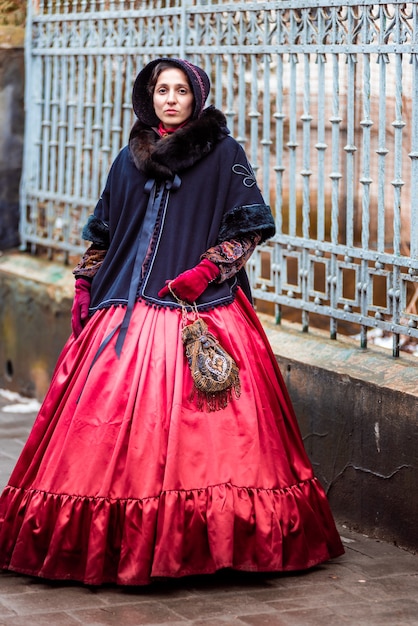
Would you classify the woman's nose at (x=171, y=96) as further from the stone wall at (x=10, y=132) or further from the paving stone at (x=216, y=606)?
the stone wall at (x=10, y=132)

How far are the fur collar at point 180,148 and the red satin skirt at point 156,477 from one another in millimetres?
549

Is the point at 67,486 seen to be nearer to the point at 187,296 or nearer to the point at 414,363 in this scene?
the point at 187,296

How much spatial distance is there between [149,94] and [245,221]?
2.18 ft

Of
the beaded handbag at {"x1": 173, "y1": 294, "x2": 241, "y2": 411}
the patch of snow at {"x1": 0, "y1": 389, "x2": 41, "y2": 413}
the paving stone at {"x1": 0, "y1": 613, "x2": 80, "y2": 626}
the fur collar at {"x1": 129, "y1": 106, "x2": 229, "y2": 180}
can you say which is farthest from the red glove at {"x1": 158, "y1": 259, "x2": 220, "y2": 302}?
the patch of snow at {"x1": 0, "y1": 389, "x2": 41, "y2": 413}

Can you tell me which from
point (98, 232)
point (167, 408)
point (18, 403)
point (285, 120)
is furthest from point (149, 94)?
point (18, 403)

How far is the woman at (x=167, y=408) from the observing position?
4.69 meters

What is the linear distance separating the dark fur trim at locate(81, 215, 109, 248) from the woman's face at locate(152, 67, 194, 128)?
21.4 inches

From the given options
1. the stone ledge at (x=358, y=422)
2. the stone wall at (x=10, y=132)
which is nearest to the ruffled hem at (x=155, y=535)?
the stone ledge at (x=358, y=422)

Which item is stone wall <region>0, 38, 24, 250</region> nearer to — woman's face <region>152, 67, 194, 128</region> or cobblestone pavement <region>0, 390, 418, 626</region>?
woman's face <region>152, 67, 194, 128</region>

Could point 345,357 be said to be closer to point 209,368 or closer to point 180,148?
point 209,368

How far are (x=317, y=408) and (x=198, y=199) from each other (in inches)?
51.8

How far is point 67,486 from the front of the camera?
15.8 ft

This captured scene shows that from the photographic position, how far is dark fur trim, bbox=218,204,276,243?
4.97m

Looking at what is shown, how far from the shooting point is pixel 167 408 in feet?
15.7
